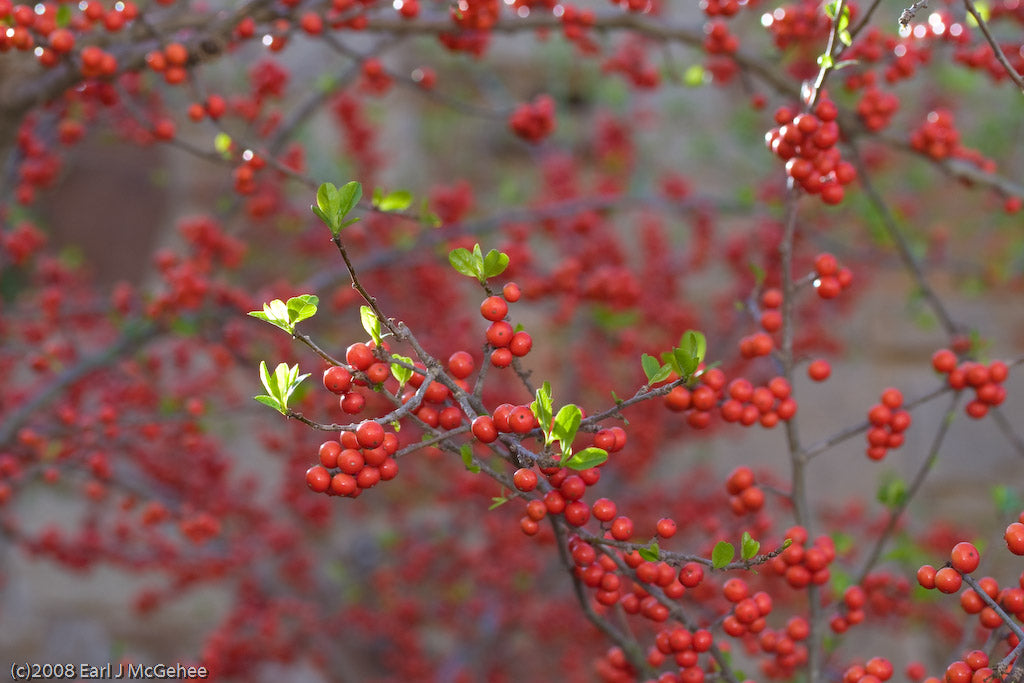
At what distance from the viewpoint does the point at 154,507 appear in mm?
1989

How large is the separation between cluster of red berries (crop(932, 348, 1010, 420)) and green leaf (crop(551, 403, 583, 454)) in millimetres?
769

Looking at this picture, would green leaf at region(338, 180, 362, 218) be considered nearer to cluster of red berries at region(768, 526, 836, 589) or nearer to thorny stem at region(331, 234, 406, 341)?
thorny stem at region(331, 234, 406, 341)

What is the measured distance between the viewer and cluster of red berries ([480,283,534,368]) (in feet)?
3.32

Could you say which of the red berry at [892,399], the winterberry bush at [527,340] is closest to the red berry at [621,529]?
the winterberry bush at [527,340]

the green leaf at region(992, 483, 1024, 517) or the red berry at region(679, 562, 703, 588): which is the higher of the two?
the green leaf at region(992, 483, 1024, 517)

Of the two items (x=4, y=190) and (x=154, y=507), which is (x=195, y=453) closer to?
(x=154, y=507)

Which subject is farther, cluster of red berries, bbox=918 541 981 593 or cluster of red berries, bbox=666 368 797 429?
cluster of red berries, bbox=666 368 797 429

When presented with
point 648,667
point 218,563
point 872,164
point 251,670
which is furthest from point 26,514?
point 872,164

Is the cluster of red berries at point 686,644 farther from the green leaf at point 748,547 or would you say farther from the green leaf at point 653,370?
the green leaf at point 653,370

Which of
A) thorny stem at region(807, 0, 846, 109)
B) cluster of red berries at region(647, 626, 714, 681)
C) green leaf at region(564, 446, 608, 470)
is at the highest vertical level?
thorny stem at region(807, 0, 846, 109)

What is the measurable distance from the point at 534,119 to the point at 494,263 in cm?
97

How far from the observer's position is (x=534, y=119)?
186 cm

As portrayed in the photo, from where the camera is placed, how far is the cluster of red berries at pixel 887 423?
1.42 meters

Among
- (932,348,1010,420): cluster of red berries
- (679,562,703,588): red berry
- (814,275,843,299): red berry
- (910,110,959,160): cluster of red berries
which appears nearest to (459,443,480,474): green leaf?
(679,562,703,588): red berry
